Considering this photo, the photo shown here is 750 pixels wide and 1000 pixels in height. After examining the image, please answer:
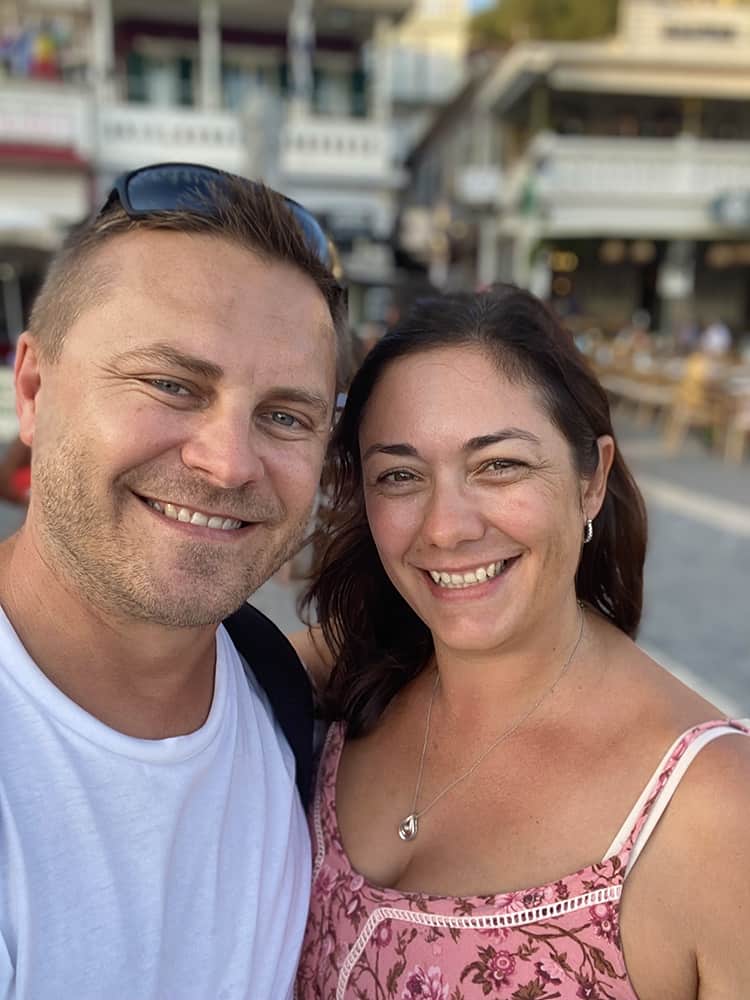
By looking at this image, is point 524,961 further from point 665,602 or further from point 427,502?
point 665,602

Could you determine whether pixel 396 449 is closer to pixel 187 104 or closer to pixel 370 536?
pixel 370 536

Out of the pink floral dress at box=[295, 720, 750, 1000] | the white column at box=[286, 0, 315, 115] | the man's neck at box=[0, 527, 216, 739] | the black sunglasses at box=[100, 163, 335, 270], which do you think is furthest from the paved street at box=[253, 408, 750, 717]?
the white column at box=[286, 0, 315, 115]

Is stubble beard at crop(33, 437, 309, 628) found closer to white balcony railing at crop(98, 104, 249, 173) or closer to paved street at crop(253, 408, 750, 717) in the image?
paved street at crop(253, 408, 750, 717)

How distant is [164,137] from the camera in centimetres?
1272

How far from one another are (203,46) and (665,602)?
Answer: 11943 millimetres

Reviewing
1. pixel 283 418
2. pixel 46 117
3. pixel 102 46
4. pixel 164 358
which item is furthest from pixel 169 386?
pixel 102 46

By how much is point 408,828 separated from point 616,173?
17351 millimetres

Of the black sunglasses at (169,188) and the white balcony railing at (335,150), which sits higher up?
the black sunglasses at (169,188)

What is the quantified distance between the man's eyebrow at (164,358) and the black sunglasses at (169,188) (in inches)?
9.3

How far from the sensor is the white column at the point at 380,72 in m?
13.8

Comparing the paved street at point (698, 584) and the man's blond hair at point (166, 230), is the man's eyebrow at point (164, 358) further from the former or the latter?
the paved street at point (698, 584)

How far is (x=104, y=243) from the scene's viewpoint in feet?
4.41

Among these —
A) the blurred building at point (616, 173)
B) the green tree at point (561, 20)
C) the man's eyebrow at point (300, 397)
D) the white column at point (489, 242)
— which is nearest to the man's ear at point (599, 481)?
the man's eyebrow at point (300, 397)

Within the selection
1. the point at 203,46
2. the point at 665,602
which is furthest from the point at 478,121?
the point at 665,602
